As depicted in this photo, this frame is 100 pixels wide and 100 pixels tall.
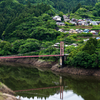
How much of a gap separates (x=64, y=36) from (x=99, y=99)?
18.7 meters

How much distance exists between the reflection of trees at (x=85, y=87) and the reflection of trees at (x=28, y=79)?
1.43 m

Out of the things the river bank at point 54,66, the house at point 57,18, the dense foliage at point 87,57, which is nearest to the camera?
the dense foliage at point 87,57

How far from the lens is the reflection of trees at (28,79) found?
59.3 feet

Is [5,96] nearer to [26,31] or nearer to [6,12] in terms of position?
[26,31]

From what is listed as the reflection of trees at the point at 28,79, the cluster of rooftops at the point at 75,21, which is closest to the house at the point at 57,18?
the cluster of rooftops at the point at 75,21

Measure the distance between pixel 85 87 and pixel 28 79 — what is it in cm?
582

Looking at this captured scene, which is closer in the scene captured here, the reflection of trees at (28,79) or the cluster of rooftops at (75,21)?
the reflection of trees at (28,79)

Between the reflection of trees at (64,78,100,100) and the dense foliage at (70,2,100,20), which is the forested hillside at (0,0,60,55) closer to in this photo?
the dense foliage at (70,2,100,20)

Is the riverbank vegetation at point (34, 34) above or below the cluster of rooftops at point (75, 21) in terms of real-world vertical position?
above

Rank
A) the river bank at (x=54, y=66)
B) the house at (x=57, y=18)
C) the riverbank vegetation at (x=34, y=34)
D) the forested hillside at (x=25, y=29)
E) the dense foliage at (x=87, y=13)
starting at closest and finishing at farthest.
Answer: the river bank at (x=54, y=66) → the riverbank vegetation at (x=34, y=34) → the forested hillside at (x=25, y=29) → the house at (x=57, y=18) → the dense foliage at (x=87, y=13)

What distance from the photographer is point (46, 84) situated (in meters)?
20.4

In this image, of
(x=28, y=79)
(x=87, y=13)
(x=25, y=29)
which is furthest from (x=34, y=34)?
(x=87, y=13)

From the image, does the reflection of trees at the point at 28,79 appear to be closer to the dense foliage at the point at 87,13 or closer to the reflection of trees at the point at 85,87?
the reflection of trees at the point at 85,87

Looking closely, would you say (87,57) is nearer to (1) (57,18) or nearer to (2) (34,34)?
(2) (34,34)
